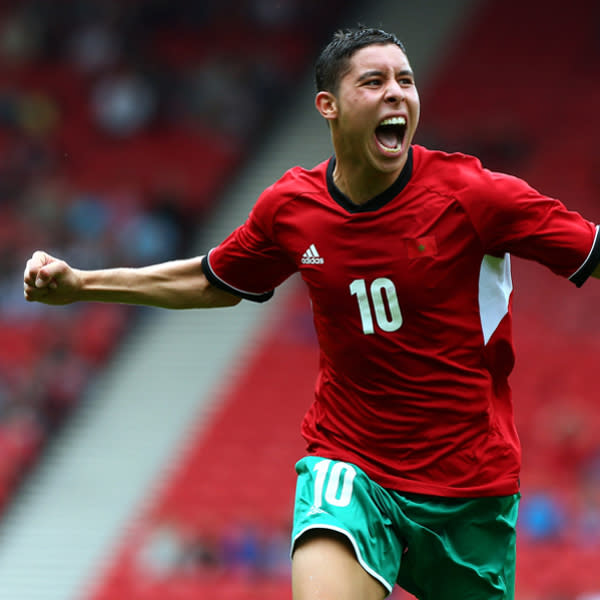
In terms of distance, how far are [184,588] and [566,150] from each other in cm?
669

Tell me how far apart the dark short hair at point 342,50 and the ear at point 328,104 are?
0.8 inches

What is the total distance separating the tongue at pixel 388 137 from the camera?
3988mm

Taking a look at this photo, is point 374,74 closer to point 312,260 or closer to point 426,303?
point 312,260

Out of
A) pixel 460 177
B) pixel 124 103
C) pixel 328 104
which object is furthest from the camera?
pixel 124 103

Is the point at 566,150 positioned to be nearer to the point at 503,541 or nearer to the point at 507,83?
the point at 507,83

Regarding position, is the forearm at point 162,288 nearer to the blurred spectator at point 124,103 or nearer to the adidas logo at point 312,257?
the adidas logo at point 312,257

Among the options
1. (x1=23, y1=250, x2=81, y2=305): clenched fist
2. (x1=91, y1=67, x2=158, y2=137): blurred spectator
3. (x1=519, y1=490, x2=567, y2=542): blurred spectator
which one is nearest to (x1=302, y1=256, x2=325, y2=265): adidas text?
(x1=23, y1=250, x2=81, y2=305): clenched fist

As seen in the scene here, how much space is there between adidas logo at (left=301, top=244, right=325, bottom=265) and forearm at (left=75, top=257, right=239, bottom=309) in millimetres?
509

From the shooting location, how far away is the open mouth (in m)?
3.93

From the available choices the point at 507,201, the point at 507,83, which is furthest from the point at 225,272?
the point at 507,83

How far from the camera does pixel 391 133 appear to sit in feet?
13.3

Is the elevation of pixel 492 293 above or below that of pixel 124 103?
below

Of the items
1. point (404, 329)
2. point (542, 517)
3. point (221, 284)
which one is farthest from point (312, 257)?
point (542, 517)

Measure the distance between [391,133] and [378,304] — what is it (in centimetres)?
61
